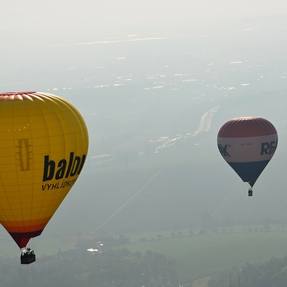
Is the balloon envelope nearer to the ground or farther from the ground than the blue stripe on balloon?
farther from the ground

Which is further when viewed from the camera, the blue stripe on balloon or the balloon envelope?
the blue stripe on balloon

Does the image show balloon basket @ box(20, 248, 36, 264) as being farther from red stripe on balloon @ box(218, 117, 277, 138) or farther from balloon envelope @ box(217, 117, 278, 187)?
red stripe on balloon @ box(218, 117, 277, 138)

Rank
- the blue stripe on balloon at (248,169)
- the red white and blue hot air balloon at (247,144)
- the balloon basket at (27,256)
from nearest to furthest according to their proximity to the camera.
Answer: the balloon basket at (27,256) → the red white and blue hot air balloon at (247,144) → the blue stripe on balloon at (248,169)

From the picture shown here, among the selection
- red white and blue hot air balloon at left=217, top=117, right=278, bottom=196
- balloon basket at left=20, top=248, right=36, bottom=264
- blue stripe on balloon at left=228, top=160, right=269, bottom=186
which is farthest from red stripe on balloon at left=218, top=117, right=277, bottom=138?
balloon basket at left=20, top=248, right=36, bottom=264

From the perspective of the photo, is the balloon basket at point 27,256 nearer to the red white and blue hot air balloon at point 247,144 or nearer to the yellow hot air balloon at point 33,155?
the yellow hot air balloon at point 33,155

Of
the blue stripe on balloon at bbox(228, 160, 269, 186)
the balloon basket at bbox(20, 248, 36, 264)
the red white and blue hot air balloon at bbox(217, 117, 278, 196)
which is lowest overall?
the balloon basket at bbox(20, 248, 36, 264)

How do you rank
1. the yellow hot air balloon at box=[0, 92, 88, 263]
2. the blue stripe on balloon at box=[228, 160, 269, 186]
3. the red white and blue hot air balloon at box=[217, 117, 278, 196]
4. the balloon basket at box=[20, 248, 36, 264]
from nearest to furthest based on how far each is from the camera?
1. the balloon basket at box=[20, 248, 36, 264]
2. the yellow hot air balloon at box=[0, 92, 88, 263]
3. the red white and blue hot air balloon at box=[217, 117, 278, 196]
4. the blue stripe on balloon at box=[228, 160, 269, 186]

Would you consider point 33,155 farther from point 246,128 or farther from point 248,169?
point 248,169

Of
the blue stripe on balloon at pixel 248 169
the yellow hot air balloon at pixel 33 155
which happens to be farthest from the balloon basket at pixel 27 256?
the blue stripe on balloon at pixel 248 169
